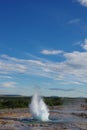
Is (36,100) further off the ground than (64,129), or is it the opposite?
(36,100)

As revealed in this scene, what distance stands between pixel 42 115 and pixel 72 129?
14.0 m

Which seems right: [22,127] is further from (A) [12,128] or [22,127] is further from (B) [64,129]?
(B) [64,129]

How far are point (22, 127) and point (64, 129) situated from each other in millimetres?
5225

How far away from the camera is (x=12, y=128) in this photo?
42.5 meters

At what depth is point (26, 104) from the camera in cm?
11125

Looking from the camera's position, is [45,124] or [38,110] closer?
[45,124]

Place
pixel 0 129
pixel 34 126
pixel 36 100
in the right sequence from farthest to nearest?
pixel 36 100 < pixel 34 126 < pixel 0 129

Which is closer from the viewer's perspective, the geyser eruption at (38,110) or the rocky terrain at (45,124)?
the rocky terrain at (45,124)

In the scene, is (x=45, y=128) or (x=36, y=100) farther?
(x=36, y=100)

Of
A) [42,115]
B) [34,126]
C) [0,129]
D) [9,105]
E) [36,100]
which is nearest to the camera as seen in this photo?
[0,129]

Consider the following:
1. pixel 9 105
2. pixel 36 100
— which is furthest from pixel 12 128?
pixel 9 105

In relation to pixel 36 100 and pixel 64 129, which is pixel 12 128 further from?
pixel 36 100

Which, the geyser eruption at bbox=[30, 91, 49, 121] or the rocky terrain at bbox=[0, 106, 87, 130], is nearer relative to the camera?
the rocky terrain at bbox=[0, 106, 87, 130]

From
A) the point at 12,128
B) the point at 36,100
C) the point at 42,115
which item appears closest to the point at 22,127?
the point at 12,128
